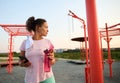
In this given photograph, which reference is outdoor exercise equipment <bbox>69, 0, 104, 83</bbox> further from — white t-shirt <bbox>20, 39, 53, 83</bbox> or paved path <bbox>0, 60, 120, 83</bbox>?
paved path <bbox>0, 60, 120, 83</bbox>

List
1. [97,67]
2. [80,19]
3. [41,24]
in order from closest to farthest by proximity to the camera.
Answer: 1. [97,67]
2. [41,24]
3. [80,19]

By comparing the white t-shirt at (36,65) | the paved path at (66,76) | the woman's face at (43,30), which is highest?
the woman's face at (43,30)

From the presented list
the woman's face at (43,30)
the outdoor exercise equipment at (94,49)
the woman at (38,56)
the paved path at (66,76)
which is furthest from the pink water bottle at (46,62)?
the paved path at (66,76)

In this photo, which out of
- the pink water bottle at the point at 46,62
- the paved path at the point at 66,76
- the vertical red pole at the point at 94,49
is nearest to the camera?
the vertical red pole at the point at 94,49

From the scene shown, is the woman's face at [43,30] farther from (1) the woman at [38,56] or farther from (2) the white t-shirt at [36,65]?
(2) the white t-shirt at [36,65]

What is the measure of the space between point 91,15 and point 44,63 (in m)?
0.84

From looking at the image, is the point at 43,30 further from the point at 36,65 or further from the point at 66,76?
the point at 66,76

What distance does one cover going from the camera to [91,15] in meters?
1.03

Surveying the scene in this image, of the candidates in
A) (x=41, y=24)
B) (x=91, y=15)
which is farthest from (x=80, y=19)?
(x=91, y=15)

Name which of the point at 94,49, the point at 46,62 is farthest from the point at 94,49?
the point at 46,62

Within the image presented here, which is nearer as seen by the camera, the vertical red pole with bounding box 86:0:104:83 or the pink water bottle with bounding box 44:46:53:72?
the vertical red pole with bounding box 86:0:104:83

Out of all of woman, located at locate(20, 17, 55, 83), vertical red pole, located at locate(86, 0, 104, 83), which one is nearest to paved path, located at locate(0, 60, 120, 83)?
woman, located at locate(20, 17, 55, 83)

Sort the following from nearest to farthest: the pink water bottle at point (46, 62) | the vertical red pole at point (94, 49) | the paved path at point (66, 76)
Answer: the vertical red pole at point (94, 49) → the pink water bottle at point (46, 62) → the paved path at point (66, 76)

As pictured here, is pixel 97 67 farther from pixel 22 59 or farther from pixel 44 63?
pixel 22 59
